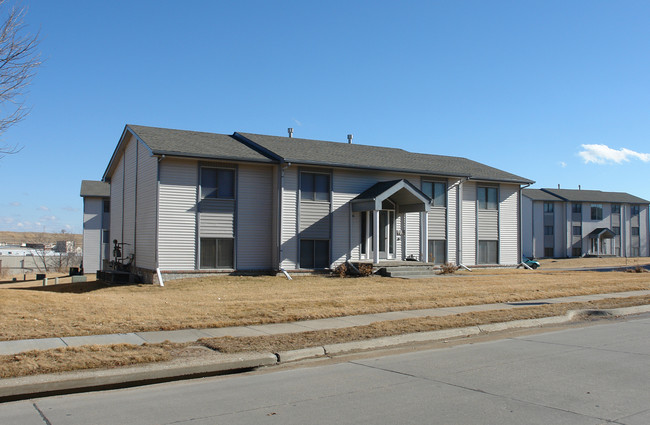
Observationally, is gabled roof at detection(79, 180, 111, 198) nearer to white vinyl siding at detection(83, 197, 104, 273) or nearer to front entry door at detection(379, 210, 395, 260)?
white vinyl siding at detection(83, 197, 104, 273)

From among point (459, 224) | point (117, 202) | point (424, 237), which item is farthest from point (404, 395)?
point (117, 202)

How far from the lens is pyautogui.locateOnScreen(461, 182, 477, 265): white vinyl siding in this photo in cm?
3002

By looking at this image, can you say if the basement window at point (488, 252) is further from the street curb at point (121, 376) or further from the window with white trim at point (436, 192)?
the street curb at point (121, 376)

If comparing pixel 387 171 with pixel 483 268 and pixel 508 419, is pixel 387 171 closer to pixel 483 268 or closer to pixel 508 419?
pixel 483 268

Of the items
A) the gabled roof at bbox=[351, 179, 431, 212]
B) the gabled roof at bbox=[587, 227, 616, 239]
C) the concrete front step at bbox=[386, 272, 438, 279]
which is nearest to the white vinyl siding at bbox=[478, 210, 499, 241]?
the concrete front step at bbox=[386, 272, 438, 279]

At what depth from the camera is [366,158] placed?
92.0 feet

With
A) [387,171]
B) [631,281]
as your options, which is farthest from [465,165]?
[631,281]

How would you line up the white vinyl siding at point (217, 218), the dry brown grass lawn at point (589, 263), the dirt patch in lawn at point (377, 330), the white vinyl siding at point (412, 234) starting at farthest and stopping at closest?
1. the dry brown grass lawn at point (589, 263)
2. the white vinyl siding at point (412, 234)
3. the white vinyl siding at point (217, 218)
4. the dirt patch in lawn at point (377, 330)

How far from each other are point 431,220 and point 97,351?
21.7 m

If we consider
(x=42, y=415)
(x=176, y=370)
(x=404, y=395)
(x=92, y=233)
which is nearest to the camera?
(x=42, y=415)

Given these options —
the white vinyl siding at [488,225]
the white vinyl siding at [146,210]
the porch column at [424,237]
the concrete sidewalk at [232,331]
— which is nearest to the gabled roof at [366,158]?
the white vinyl siding at [488,225]

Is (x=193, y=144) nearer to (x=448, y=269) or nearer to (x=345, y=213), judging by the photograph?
(x=345, y=213)

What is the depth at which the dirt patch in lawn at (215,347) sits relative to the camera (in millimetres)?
8148

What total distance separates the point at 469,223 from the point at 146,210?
16180 millimetres
